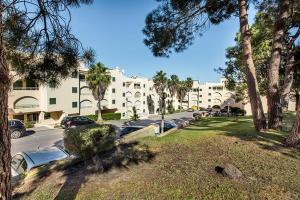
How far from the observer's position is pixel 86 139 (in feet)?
22.3

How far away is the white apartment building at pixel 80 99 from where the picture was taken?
27302 millimetres

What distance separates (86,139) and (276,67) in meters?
9.09

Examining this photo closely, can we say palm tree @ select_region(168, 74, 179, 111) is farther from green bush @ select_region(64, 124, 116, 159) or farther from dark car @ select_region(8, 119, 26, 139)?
green bush @ select_region(64, 124, 116, 159)

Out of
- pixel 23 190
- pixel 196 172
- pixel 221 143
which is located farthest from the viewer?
pixel 221 143

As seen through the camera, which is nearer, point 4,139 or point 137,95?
point 4,139

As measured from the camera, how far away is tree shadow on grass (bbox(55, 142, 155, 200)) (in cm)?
556

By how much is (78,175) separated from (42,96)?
85.5ft

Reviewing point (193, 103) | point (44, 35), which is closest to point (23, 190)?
point (44, 35)

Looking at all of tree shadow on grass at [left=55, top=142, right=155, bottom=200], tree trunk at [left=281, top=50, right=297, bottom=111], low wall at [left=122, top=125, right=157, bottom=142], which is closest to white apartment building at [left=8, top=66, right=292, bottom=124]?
tree shadow on grass at [left=55, top=142, right=155, bottom=200]

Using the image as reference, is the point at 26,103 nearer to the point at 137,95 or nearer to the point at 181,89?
the point at 137,95

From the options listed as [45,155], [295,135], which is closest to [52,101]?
[45,155]

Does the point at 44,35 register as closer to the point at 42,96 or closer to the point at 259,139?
the point at 259,139

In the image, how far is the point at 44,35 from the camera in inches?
195

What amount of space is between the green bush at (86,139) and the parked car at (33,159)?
1.60m
